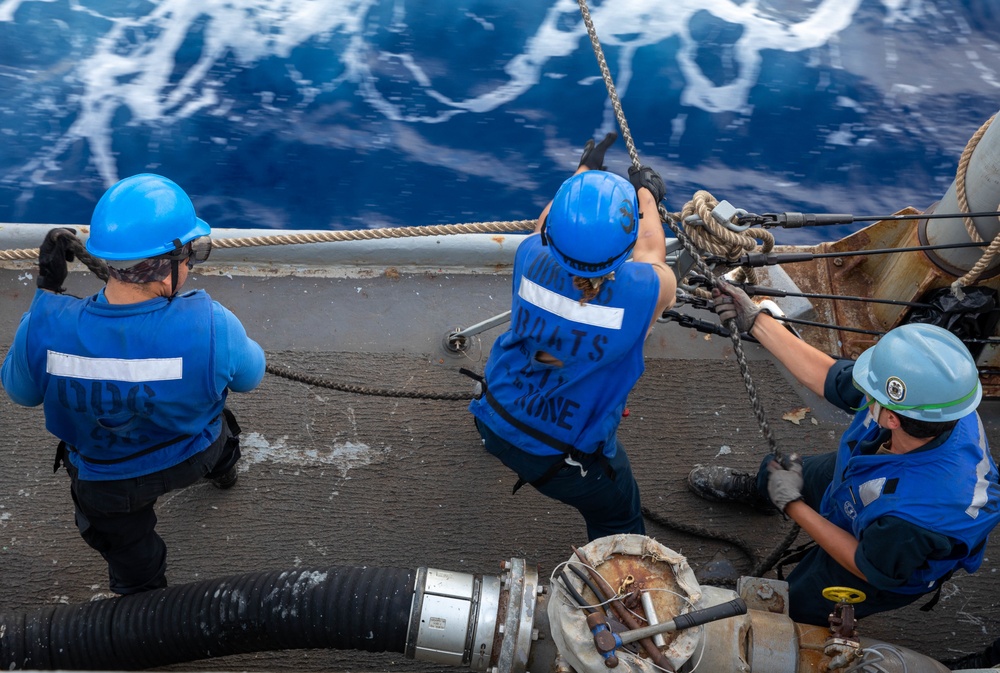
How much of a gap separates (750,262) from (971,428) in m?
1.01

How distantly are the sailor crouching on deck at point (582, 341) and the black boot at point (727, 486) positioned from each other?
601 millimetres

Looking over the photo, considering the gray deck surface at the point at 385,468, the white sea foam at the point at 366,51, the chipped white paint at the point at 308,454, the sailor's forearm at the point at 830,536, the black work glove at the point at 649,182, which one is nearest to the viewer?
the sailor's forearm at the point at 830,536

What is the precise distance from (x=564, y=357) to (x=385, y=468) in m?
1.29

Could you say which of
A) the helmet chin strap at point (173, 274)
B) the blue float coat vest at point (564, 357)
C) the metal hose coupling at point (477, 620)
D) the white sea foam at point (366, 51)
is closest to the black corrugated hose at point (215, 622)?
the metal hose coupling at point (477, 620)

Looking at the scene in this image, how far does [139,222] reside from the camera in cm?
220

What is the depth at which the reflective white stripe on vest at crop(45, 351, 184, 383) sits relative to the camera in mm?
2193

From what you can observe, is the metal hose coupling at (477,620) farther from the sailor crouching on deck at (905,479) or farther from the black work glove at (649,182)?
the black work glove at (649,182)

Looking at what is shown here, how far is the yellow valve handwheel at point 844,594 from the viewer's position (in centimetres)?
238

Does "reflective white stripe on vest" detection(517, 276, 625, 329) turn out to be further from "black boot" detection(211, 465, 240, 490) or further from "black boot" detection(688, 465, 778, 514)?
"black boot" detection(211, 465, 240, 490)

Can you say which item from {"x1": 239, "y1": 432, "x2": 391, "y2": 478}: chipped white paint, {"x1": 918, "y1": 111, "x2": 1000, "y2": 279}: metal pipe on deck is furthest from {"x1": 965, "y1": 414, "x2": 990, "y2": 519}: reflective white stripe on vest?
{"x1": 239, "y1": 432, "x2": 391, "y2": 478}: chipped white paint

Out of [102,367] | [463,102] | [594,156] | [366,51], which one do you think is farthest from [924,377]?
[366,51]

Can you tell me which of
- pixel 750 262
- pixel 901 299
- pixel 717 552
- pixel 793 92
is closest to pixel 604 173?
pixel 750 262

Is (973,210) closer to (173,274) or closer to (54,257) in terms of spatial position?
(173,274)

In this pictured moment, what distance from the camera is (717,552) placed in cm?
332
